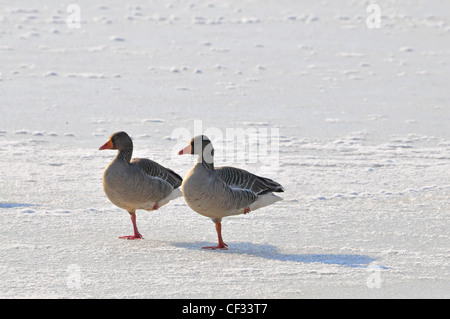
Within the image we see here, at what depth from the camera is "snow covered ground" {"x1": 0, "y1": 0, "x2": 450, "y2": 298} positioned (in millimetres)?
5480

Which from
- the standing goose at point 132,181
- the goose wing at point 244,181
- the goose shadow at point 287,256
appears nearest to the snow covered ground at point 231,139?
the goose shadow at point 287,256

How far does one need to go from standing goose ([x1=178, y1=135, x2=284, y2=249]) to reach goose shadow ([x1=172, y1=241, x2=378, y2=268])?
0.15 meters

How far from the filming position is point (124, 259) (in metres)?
5.75

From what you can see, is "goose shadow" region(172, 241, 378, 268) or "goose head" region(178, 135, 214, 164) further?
"goose head" region(178, 135, 214, 164)

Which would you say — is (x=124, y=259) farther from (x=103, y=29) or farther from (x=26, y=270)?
(x=103, y=29)

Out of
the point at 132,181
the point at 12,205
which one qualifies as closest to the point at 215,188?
the point at 132,181

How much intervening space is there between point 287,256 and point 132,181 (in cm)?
140

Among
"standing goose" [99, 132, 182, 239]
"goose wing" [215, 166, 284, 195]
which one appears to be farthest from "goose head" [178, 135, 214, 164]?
"standing goose" [99, 132, 182, 239]

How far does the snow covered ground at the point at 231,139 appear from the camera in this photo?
216 inches

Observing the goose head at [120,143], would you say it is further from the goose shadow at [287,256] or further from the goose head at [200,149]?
the goose shadow at [287,256]

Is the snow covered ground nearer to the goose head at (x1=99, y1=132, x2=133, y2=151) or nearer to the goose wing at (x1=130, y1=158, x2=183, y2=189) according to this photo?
the goose wing at (x1=130, y1=158, x2=183, y2=189)

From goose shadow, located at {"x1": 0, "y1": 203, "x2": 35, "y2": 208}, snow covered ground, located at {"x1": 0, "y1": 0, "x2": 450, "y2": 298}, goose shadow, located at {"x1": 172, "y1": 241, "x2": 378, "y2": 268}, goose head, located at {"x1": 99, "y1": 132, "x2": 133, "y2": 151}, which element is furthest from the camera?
goose shadow, located at {"x1": 0, "y1": 203, "x2": 35, "y2": 208}

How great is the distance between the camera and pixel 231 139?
10086 millimetres

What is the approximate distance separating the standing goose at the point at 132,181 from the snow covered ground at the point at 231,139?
298 millimetres
